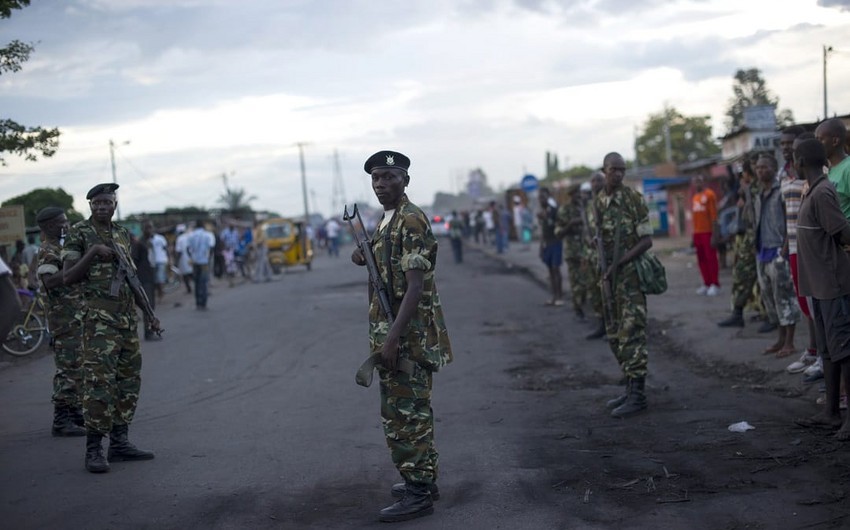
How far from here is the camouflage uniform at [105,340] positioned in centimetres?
643

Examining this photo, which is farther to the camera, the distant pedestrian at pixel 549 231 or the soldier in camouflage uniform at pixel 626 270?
the distant pedestrian at pixel 549 231

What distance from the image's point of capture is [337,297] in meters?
21.3

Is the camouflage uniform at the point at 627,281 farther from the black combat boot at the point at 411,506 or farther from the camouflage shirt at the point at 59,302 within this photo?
the camouflage shirt at the point at 59,302

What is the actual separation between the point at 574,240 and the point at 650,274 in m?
6.69

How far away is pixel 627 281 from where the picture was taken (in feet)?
25.2

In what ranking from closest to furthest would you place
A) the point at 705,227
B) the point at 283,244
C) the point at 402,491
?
Result: 1. the point at 402,491
2. the point at 705,227
3. the point at 283,244

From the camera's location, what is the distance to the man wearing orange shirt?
562 inches

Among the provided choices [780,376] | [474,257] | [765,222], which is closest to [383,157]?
[780,376]

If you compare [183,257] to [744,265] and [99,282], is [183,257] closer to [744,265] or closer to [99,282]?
[744,265]

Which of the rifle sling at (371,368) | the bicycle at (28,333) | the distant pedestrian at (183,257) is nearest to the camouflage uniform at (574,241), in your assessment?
the bicycle at (28,333)

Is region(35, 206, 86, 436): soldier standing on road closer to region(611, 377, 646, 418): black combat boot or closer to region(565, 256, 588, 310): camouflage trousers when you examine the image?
region(611, 377, 646, 418): black combat boot

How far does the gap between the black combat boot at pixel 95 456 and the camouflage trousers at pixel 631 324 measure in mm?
4024

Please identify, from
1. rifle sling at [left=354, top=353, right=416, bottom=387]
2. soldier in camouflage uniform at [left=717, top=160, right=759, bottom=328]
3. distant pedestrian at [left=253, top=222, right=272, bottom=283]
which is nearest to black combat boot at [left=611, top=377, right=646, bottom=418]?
rifle sling at [left=354, top=353, right=416, bottom=387]

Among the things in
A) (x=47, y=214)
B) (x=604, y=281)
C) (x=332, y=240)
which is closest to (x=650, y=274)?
(x=604, y=281)
